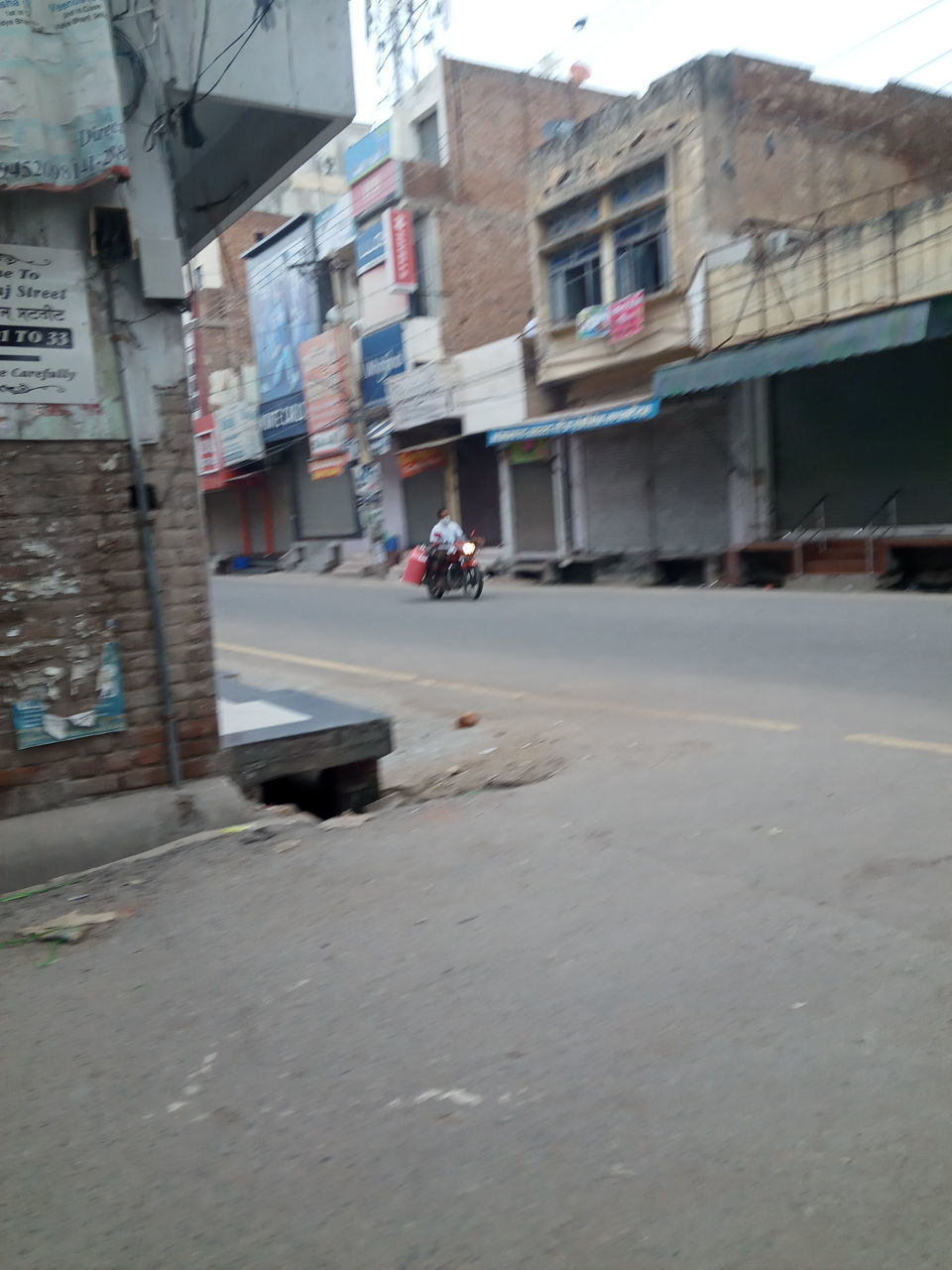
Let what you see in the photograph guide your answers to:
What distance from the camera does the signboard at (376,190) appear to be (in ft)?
92.6

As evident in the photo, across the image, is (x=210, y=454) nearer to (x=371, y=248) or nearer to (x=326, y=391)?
(x=326, y=391)

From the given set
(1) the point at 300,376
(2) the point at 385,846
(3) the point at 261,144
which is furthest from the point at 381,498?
(2) the point at 385,846

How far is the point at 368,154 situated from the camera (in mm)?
29672

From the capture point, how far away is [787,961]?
10.0 feet

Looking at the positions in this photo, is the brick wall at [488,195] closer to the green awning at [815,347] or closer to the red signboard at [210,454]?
the green awning at [815,347]

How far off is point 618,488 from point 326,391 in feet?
42.3

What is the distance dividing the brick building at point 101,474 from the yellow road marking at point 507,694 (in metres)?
3.17

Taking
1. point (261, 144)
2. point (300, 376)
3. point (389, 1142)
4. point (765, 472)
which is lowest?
point (389, 1142)

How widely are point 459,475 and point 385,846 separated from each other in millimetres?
24265

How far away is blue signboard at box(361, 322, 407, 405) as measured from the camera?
29031mm

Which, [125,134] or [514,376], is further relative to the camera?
[514,376]

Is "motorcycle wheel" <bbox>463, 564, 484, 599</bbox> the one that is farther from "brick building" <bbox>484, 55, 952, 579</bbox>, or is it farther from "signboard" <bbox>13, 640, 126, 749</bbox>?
"signboard" <bbox>13, 640, 126, 749</bbox>

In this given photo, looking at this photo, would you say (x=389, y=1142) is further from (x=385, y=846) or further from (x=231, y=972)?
(x=385, y=846)

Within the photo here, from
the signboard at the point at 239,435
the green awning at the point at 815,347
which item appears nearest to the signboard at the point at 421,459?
the signboard at the point at 239,435
